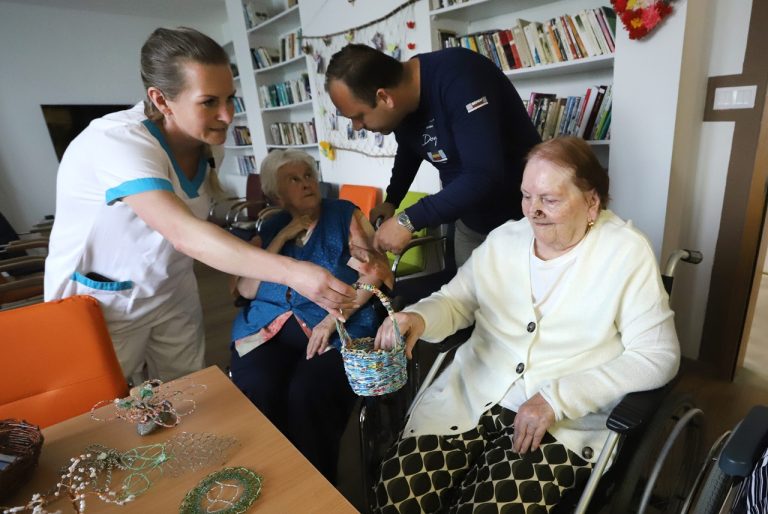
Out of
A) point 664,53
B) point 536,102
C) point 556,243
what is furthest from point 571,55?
point 556,243

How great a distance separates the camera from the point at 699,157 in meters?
2.09

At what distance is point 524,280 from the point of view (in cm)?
132

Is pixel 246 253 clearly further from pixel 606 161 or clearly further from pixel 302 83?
pixel 302 83

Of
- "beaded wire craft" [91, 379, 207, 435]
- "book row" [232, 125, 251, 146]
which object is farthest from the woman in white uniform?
"book row" [232, 125, 251, 146]

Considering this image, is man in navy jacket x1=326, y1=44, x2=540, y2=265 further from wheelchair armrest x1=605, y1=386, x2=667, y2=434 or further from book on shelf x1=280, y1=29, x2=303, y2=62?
book on shelf x1=280, y1=29, x2=303, y2=62

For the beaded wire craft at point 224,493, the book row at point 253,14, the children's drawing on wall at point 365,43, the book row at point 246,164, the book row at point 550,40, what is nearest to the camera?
the beaded wire craft at point 224,493

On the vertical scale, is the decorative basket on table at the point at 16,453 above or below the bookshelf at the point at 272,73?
below

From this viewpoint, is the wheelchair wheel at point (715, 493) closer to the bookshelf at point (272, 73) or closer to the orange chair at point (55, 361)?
the orange chair at point (55, 361)

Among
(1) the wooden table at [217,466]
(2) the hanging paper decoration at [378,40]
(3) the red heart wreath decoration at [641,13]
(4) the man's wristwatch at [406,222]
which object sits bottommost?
(1) the wooden table at [217,466]

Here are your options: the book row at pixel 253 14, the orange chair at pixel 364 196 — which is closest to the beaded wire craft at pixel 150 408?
the orange chair at pixel 364 196

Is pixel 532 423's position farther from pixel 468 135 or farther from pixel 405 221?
pixel 468 135

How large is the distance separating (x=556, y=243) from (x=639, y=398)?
45 centimetres

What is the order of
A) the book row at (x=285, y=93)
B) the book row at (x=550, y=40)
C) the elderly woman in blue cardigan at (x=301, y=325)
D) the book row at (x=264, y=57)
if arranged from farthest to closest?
the book row at (x=264, y=57)
the book row at (x=285, y=93)
the book row at (x=550, y=40)
the elderly woman in blue cardigan at (x=301, y=325)

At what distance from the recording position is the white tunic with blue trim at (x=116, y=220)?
3.73ft
